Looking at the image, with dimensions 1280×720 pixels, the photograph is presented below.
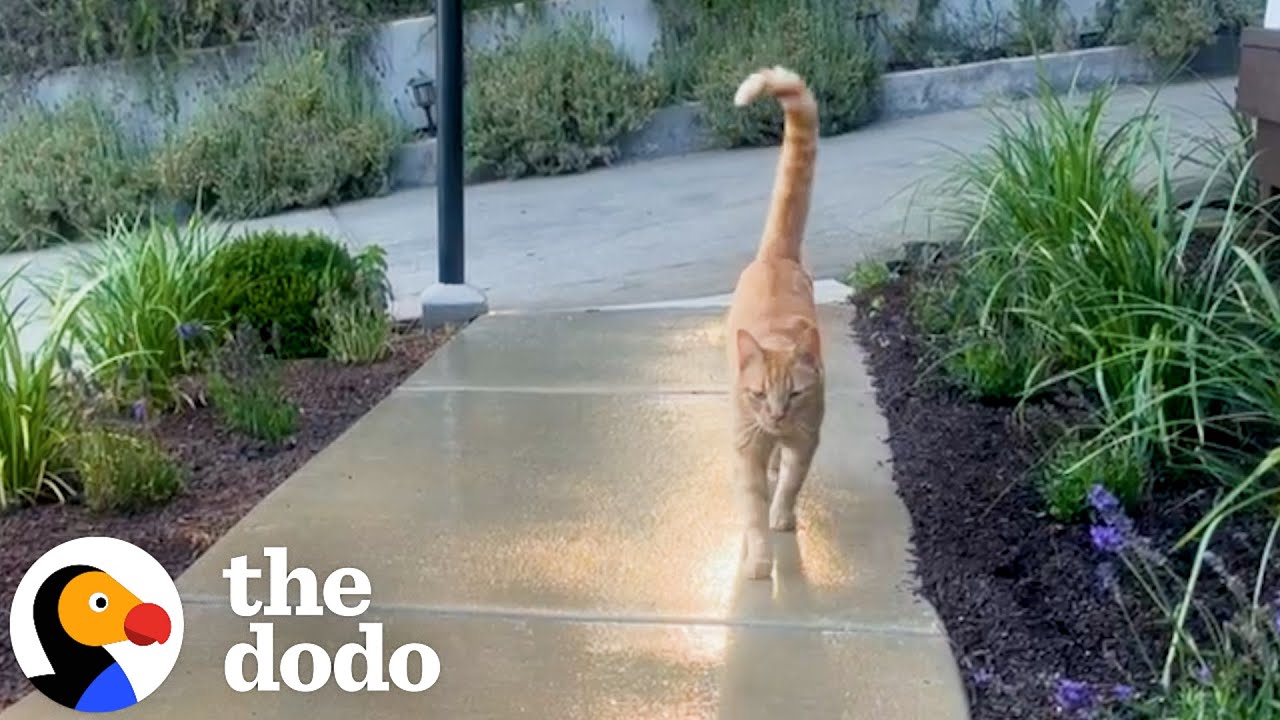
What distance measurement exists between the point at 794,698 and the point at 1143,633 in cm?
83

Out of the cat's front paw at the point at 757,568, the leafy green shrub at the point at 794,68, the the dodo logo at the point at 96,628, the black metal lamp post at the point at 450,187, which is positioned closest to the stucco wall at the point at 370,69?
the leafy green shrub at the point at 794,68

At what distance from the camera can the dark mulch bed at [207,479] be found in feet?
11.5

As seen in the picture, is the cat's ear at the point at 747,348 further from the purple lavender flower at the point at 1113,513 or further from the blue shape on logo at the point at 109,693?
the blue shape on logo at the point at 109,693

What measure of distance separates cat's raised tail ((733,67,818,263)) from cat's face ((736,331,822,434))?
677 mm

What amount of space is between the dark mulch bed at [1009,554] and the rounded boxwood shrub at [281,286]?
2.43m

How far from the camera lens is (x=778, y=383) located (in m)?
3.24

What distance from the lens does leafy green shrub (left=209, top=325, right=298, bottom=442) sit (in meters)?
4.52

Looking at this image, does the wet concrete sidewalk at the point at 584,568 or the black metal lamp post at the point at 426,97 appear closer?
the wet concrete sidewalk at the point at 584,568

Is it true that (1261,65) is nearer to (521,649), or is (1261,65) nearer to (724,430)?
(724,430)

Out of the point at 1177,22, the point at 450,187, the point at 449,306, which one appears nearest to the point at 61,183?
the point at 450,187

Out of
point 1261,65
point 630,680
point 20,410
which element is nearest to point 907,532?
point 630,680

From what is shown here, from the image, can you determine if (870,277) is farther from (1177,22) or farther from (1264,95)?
(1177,22)

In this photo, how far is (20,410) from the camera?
3.81 m

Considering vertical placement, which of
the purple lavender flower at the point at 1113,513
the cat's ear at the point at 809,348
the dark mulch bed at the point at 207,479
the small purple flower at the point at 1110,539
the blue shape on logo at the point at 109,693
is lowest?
the blue shape on logo at the point at 109,693
